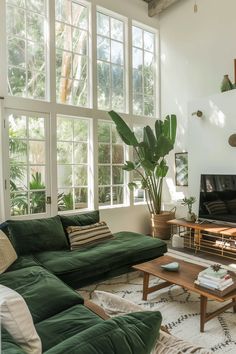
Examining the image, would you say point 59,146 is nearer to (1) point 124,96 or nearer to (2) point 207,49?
(1) point 124,96

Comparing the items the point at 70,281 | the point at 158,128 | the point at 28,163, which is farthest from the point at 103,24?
the point at 70,281

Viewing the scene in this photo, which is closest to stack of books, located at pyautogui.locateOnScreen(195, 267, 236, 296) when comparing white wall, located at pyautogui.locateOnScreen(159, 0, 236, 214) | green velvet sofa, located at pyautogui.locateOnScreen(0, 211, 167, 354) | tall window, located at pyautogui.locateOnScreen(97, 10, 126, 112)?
green velvet sofa, located at pyautogui.locateOnScreen(0, 211, 167, 354)

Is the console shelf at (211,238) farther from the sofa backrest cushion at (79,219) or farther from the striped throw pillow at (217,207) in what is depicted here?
the sofa backrest cushion at (79,219)

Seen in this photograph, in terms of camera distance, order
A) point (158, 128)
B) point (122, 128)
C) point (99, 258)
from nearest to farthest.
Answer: point (99, 258), point (122, 128), point (158, 128)

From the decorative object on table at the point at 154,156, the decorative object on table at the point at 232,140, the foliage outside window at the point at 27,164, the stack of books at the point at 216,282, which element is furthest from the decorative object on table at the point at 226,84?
the stack of books at the point at 216,282

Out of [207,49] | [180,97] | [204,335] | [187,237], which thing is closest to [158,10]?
[207,49]

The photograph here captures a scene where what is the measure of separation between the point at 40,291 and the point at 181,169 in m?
4.10

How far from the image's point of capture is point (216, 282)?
2.34m

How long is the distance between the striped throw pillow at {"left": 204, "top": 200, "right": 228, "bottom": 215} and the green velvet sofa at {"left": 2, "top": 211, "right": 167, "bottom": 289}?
1.25 meters

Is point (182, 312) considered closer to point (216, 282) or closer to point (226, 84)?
point (216, 282)

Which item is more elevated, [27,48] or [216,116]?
[27,48]

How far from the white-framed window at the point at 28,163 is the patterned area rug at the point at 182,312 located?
5.60ft

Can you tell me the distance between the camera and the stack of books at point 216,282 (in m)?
2.32

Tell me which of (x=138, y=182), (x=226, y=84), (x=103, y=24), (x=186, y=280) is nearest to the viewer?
(x=186, y=280)
